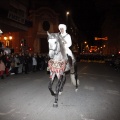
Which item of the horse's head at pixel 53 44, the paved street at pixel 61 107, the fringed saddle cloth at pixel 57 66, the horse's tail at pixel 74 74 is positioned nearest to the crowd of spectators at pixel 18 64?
the horse's tail at pixel 74 74

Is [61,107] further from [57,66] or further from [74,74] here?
[74,74]

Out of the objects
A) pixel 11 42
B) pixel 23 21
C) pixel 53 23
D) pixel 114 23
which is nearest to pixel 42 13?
pixel 53 23

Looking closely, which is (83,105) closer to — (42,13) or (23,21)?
(23,21)

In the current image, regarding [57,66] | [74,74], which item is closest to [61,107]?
[57,66]

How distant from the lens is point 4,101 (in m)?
8.44

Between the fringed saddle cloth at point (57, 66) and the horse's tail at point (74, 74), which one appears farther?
the horse's tail at point (74, 74)

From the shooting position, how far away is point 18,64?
19406mm

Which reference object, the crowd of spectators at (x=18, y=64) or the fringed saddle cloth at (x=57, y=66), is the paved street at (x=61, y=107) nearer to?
the fringed saddle cloth at (x=57, y=66)

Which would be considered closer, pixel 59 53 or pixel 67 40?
pixel 59 53

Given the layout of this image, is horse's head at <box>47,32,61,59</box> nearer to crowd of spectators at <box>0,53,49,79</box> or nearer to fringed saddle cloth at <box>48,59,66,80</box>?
fringed saddle cloth at <box>48,59,66,80</box>

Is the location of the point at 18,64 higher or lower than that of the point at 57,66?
lower

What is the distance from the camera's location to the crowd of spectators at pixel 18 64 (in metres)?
17.4

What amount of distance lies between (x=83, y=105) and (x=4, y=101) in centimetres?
306

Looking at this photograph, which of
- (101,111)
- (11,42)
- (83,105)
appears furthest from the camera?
(11,42)
